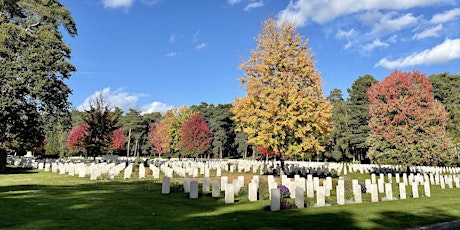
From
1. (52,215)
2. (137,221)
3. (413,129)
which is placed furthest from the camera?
(413,129)

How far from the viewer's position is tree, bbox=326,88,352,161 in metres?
61.2

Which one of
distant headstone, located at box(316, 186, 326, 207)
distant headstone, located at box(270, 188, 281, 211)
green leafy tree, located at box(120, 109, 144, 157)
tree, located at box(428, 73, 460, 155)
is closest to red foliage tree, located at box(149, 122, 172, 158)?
green leafy tree, located at box(120, 109, 144, 157)

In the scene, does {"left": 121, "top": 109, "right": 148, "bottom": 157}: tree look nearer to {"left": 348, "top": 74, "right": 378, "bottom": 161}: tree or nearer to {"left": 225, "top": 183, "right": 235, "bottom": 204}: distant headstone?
{"left": 348, "top": 74, "right": 378, "bottom": 161}: tree

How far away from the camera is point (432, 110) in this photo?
27422mm

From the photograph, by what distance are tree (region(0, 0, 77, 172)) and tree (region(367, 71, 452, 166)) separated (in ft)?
92.6

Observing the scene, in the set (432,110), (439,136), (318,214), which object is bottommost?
(318,214)

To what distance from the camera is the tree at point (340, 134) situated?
61219 mm

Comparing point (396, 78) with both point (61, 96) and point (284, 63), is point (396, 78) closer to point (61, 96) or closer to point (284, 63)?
point (284, 63)

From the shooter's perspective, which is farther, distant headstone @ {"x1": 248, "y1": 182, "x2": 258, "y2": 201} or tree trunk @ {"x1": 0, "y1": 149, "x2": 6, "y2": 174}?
tree trunk @ {"x1": 0, "y1": 149, "x2": 6, "y2": 174}

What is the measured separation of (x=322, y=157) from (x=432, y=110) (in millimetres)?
43135

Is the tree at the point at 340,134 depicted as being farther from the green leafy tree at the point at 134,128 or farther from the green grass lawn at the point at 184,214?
the green leafy tree at the point at 134,128

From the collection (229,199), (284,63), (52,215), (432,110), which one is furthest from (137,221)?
(432,110)

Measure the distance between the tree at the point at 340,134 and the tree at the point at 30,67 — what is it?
146 ft

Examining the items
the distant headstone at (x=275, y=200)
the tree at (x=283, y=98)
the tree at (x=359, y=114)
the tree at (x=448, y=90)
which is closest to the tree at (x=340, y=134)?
the tree at (x=359, y=114)
